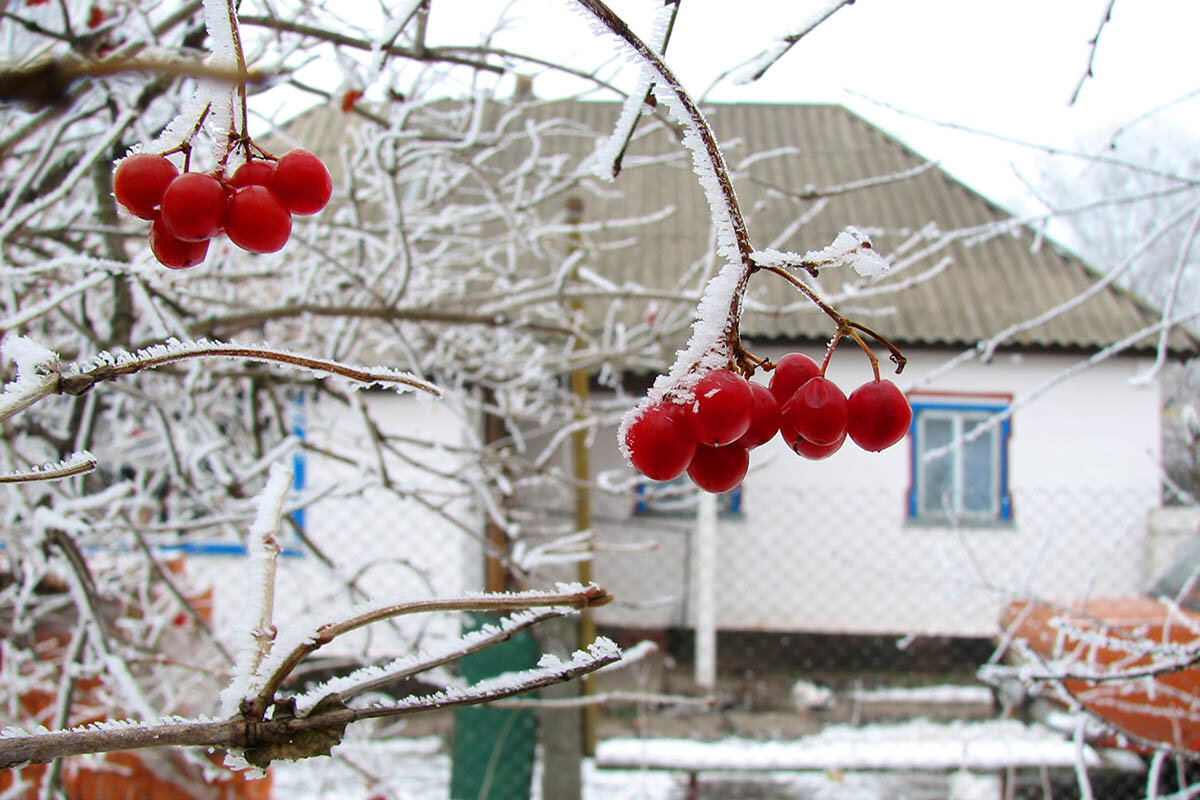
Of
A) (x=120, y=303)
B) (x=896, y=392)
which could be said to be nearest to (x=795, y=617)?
→ (x=120, y=303)

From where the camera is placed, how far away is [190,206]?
0.63 meters

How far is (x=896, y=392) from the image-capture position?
26.7 inches

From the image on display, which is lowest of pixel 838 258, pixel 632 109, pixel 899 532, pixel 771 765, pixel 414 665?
pixel 771 765

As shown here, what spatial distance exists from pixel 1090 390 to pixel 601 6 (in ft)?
25.3

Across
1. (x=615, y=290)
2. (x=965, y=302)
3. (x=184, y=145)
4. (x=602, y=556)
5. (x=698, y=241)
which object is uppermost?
(x=698, y=241)

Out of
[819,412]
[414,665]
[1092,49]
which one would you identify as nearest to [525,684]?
[414,665]

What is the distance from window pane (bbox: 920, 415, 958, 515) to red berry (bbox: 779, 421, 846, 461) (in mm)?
6758

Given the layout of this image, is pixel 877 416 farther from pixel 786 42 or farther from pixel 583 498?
pixel 583 498

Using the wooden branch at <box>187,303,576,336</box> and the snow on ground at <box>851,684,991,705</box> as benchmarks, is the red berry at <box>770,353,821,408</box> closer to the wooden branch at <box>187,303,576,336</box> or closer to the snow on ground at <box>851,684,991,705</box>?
the wooden branch at <box>187,303,576,336</box>

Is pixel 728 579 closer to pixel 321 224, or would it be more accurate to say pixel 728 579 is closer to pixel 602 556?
pixel 602 556

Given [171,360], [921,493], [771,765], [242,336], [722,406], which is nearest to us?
[171,360]

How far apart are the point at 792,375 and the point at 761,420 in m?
0.07

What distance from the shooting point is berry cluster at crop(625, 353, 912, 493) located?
0.60 m

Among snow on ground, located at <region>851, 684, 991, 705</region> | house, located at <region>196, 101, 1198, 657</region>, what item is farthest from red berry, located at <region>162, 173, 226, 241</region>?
snow on ground, located at <region>851, 684, 991, 705</region>
